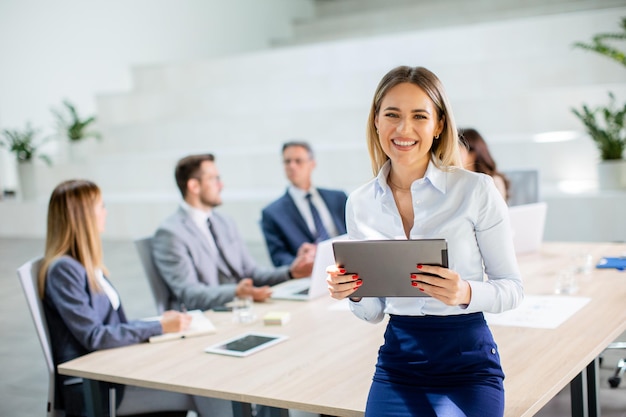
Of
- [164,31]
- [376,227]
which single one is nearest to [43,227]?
[164,31]

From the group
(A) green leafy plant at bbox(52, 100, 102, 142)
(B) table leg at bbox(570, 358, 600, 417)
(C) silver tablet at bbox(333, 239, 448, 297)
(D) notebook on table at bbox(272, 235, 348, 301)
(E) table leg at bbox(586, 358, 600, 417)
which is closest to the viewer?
(C) silver tablet at bbox(333, 239, 448, 297)

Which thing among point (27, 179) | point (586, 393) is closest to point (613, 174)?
point (586, 393)

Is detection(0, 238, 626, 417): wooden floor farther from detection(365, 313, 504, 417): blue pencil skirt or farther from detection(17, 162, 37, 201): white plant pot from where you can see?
detection(365, 313, 504, 417): blue pencil skirt

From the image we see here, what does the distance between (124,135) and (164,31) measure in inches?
79.8

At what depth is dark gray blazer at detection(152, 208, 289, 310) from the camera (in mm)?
3693

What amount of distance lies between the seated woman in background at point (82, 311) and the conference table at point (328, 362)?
0.07m

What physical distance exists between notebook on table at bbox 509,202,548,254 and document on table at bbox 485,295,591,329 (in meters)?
0.82

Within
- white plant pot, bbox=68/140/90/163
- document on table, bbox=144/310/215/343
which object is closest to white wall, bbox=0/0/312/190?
white plant pot, bbox=68/140/90/163

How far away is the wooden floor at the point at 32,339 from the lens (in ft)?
12.3

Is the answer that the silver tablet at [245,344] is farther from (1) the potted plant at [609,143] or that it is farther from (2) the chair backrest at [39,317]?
(1) the potted plant at [609,143]

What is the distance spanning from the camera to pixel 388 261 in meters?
2.07

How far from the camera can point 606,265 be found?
370cm

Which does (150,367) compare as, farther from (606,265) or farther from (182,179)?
(606,265)

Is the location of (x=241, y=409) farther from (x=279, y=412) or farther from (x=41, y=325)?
(x=41, y=325)
